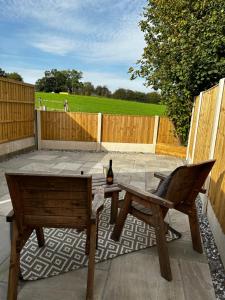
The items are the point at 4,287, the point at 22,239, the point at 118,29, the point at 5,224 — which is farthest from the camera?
the point at 118,29

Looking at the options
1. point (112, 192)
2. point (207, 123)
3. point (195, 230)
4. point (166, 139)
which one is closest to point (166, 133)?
point (166, 139)

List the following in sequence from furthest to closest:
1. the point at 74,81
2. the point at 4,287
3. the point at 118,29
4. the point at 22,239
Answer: the point at 74,81 → the point at 118,29 → the point at 4,287 → the point at 22,239

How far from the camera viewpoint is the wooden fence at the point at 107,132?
8102 mm

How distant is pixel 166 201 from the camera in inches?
78.6

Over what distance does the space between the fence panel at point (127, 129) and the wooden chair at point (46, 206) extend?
256 inches

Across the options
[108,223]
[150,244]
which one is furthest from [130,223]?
[150,244]

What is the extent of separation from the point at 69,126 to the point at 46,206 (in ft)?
21.8

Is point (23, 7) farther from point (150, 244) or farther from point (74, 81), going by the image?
point (74, 81)

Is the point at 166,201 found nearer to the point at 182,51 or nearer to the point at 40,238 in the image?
the point at 40,238

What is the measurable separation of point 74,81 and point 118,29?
116 ft

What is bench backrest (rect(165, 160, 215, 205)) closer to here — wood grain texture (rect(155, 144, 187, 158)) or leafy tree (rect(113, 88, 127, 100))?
wood grain texture (rect(155, 144, 187, 158))

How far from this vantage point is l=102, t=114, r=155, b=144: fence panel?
8.10 metres

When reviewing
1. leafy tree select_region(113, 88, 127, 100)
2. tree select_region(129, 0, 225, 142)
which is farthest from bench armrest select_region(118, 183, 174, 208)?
leafy tree select_region(113, 88, 127, 100)

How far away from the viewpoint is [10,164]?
5.98 meters
